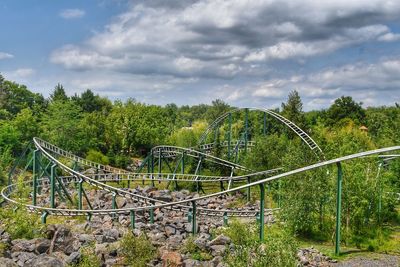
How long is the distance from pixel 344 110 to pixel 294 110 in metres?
16.6

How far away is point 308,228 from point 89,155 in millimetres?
33255

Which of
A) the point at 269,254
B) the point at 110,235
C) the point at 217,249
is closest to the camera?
the point at 269,254

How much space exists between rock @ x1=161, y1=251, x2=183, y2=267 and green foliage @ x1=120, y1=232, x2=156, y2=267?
417 mm

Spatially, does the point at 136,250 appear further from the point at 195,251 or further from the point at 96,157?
the point at 96,157

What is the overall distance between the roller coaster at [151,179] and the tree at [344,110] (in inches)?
940

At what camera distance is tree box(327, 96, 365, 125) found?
69.2 meters

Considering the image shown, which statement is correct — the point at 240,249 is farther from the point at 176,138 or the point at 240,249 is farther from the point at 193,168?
the point at 176,138

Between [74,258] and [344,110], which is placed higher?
[344,110]

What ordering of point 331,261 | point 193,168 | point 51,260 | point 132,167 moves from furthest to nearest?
point 132,167, point 193,168, point 331,261, point 51,260

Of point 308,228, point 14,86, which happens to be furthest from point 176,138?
point 308,228

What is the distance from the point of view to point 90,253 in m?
15.0

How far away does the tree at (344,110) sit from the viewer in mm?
69188

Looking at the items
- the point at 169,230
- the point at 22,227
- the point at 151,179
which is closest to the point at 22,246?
the point at 22,227

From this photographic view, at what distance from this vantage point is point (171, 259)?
14789 millimetres
